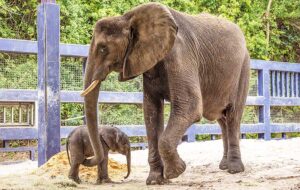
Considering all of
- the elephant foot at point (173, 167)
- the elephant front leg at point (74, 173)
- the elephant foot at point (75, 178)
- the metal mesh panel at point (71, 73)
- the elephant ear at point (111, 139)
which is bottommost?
the elephant foot at point (75, 178)

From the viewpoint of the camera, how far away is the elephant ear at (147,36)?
5758 millimetres

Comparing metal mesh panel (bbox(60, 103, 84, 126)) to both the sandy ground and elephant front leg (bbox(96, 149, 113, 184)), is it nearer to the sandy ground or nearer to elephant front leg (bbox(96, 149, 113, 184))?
the sandy ground

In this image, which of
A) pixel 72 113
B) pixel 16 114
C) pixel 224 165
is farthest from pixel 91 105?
pixel 72 113

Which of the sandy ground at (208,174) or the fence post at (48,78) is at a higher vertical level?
the fence post at (48,78)

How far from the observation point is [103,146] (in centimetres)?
656

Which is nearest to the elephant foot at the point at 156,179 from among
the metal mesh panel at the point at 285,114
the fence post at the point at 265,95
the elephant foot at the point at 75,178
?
the elephant foot at the point at 75,178

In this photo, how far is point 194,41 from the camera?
6.37m

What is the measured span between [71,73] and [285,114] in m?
5.64

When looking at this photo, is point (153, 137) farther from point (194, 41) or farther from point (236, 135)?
point (236, 135)

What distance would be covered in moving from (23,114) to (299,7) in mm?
12562

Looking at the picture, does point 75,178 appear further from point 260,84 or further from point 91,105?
point 260,84

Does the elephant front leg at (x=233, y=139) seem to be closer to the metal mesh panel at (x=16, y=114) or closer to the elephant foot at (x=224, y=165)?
the elephant foot at (x=224, y=165)

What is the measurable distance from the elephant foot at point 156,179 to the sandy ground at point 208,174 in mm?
88

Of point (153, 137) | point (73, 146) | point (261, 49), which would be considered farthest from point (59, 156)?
point (261, 49)
